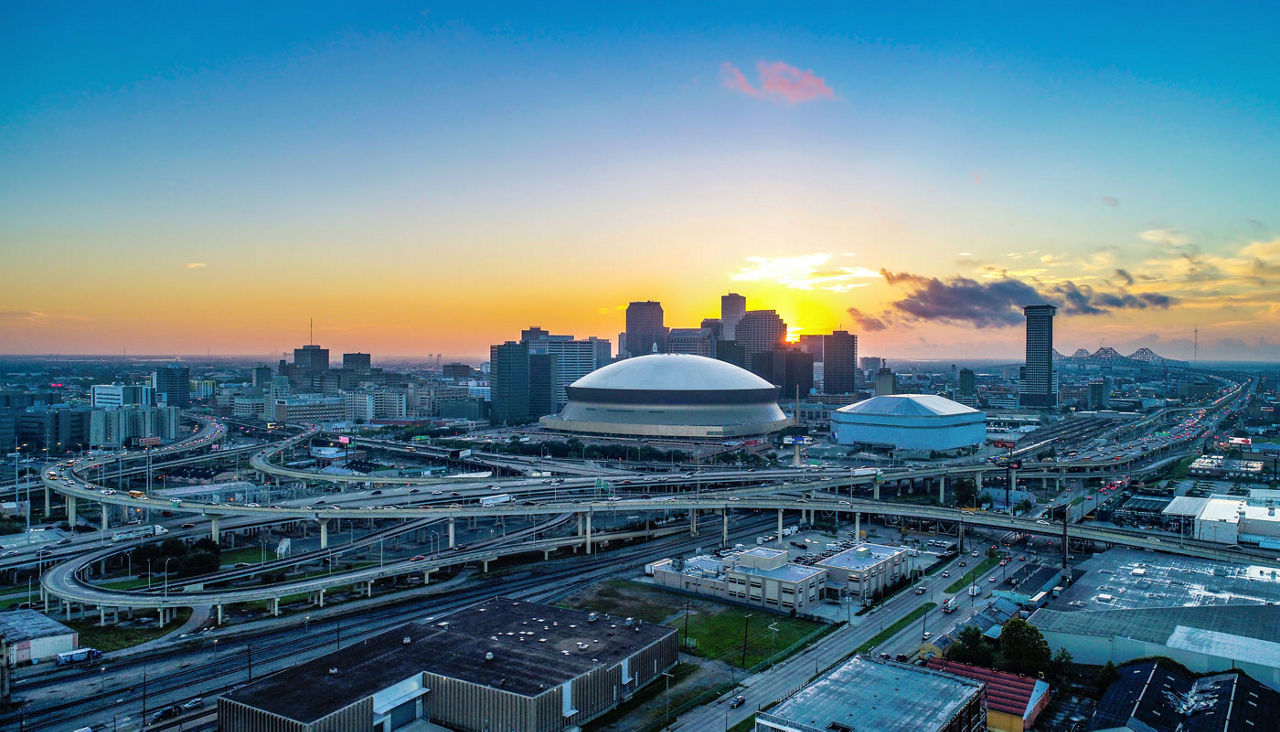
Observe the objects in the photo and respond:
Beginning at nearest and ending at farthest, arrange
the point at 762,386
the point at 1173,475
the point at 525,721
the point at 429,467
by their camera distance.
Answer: the point at 525,721
the point at 1173,475
the point at 429,467
the point at 762,386

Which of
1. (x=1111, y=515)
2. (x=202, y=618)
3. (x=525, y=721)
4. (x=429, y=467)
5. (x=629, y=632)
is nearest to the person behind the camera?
(x=525, y=721)

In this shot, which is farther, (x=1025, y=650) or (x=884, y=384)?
(x=884, y=384)

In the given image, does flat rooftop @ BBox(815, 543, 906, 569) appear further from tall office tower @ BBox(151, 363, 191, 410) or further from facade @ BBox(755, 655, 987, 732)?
tall office tower @ BBox(151, 363, 191, 410)

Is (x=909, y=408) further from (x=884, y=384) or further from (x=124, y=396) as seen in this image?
(x=124, y=396)

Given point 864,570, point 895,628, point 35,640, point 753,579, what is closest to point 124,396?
point 35,640

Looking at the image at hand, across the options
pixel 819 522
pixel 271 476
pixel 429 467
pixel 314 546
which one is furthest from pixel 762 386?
pixel 314 546

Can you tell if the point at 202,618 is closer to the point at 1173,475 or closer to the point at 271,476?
the point at 271,476

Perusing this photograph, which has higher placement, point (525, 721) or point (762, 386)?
point (762, 386)

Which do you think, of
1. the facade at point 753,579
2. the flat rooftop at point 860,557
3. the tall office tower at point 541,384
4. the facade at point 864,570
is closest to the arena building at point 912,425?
the flat rooftop at point 860,557
